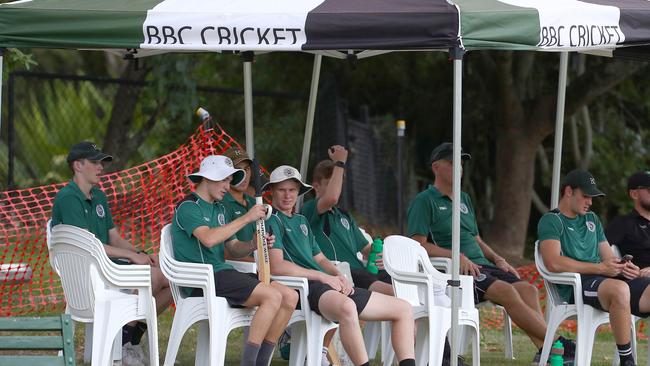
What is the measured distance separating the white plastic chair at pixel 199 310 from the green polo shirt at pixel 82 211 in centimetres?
59

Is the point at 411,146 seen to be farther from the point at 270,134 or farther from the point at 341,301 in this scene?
the point at 341,301

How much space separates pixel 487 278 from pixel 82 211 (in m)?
2.66

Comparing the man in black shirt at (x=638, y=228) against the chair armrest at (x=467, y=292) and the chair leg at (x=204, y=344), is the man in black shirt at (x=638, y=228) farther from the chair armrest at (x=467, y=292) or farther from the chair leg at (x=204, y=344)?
the chair leg at (x=204, y=344)

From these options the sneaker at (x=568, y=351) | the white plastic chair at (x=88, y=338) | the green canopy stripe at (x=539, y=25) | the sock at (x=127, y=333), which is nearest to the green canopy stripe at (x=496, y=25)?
the green canopy stripe at (x=539, y=25)

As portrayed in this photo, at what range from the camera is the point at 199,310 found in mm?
6777

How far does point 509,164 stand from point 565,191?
6741 millimetres

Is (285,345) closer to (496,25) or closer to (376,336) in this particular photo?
(376,336)

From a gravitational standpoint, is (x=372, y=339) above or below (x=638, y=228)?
below

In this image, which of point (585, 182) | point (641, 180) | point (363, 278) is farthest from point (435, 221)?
point (641, 180)

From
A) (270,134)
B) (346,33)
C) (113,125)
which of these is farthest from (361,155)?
(346,33)

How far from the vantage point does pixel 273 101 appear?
Result: 16188 millimetres

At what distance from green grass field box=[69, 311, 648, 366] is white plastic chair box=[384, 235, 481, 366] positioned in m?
0.91

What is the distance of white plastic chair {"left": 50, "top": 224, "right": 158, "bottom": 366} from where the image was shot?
668cm

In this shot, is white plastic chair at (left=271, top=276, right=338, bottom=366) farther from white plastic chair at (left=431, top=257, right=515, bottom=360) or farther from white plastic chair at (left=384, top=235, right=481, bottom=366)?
white plastic chair at (left=431, top=257, right=515, bottom=360)
